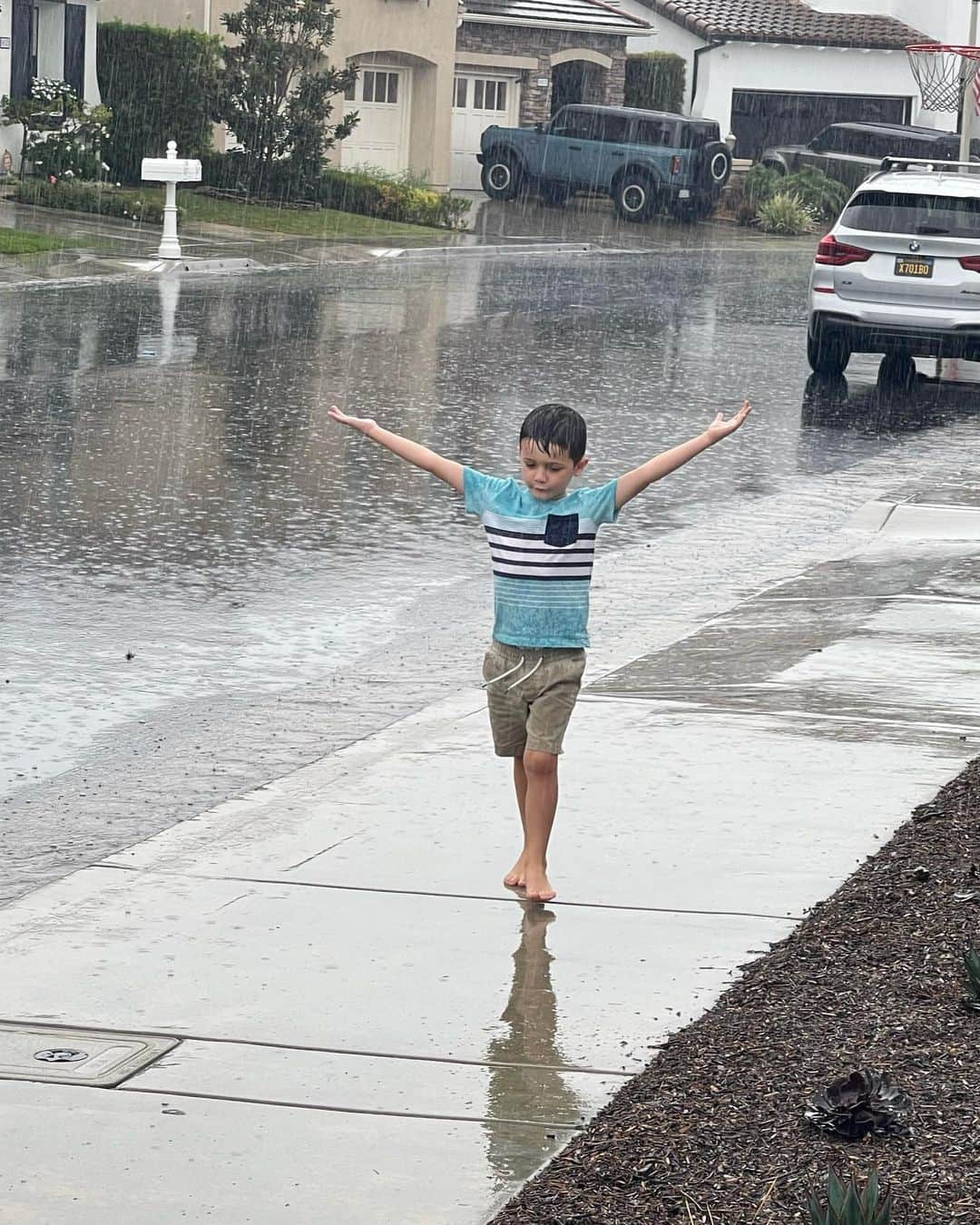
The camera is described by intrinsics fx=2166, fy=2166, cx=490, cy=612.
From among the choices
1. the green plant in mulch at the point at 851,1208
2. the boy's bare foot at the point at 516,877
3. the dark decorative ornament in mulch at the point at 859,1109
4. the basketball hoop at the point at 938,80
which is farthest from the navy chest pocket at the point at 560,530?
the basketball hoop at the point at 938,80

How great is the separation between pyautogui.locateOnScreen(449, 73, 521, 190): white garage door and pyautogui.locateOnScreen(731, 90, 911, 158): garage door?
743 centimetres

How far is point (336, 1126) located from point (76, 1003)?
0.92m

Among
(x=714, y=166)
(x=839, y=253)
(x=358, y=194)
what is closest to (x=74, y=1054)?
(x=839, y=253)

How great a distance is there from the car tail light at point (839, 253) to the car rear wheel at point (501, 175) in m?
24.6

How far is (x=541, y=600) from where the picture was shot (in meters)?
5.70

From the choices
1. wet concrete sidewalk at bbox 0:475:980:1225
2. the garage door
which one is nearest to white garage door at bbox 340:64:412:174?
the garage door

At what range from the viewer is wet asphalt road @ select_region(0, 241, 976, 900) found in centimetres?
754

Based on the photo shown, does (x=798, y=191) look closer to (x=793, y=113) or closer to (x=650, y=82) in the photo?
(x=650, y=82)

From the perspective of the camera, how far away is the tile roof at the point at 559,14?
145 feet

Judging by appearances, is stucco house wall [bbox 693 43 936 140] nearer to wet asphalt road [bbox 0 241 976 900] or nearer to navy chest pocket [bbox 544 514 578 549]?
wet asphalt road [bbox 0 241 976 900]

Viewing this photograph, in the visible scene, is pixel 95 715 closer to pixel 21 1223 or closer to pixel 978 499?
pixel 21 1223

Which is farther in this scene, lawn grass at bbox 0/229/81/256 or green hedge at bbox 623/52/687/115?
green hedge at bbox 623/52/687/115

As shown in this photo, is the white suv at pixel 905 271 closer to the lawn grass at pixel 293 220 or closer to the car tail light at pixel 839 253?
the car tail light at pixel 839 253

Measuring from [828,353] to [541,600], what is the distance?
1333 centimetres
